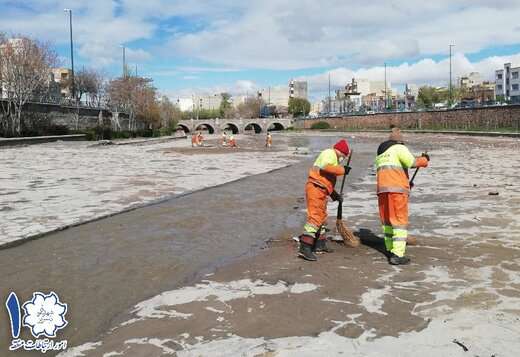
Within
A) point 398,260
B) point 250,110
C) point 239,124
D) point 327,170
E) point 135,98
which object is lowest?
point 398,260

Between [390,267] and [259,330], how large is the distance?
8.17 ft

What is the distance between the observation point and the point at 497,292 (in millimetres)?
5430

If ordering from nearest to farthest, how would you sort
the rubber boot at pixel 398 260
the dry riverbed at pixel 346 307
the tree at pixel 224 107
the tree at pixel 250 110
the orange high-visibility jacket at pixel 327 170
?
the dry riverbed at pixel 346 307
the rubber boot at pixel 398 260
the orange high-visibility jacket at pixel 327 170
the tree at pixel 250 110
the tree at pixel 224 107

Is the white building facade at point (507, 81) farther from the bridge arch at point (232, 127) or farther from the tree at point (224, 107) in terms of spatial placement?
the tree at point (224, 107)

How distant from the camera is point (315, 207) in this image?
689 centimetres

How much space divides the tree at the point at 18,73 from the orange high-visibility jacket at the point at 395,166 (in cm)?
4085

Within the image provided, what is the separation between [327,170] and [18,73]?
134 feet

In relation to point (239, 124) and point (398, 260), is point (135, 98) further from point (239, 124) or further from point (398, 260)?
point (239, 124)

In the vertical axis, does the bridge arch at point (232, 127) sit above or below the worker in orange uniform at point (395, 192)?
above

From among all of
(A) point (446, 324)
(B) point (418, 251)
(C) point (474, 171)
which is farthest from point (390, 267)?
(C) point (474, 171)

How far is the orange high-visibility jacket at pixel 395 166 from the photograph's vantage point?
6637 mm

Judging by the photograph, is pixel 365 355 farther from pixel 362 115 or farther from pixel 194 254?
pixel 362 115

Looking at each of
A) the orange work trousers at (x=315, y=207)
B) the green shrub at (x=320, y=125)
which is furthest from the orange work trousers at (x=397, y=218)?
the green shrub at (x=320, y=125)

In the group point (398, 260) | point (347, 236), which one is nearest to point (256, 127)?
point (347, 236)
